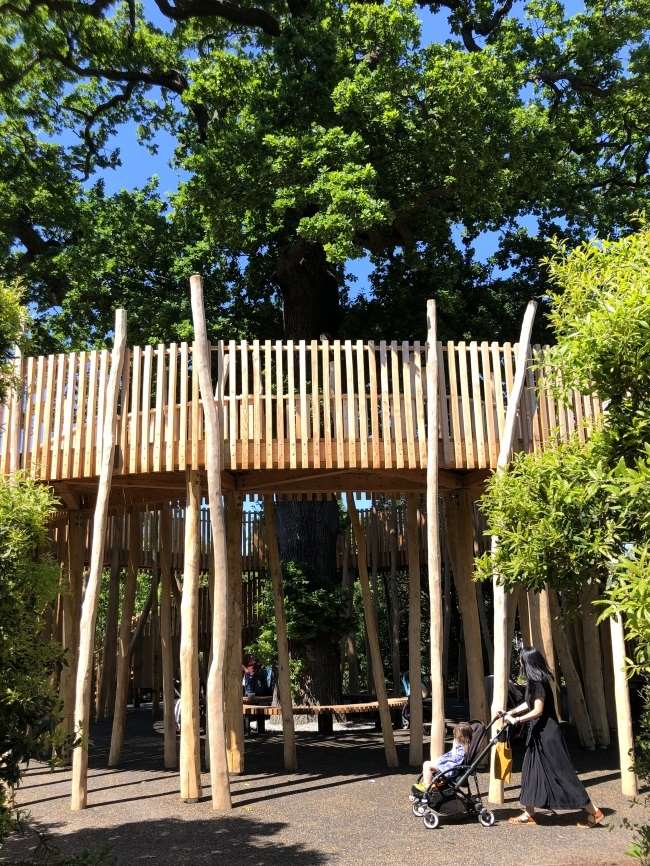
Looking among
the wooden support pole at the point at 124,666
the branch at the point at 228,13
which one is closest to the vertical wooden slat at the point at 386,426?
the wooden support pole at the point at 124,666

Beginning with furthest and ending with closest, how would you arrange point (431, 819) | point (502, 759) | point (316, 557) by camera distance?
point (316, 557)
point (502, 759)
point (431, 819)

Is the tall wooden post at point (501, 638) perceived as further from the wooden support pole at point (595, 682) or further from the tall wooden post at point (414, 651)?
the wooden support pole at point (595, 682)

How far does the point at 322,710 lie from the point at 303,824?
4.37 metres

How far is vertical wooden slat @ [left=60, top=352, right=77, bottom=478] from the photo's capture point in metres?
9.41

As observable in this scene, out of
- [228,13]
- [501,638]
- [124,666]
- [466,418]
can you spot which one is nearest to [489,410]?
[466,418]

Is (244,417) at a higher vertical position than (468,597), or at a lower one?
higher

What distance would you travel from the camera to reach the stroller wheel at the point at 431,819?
24.9 ft

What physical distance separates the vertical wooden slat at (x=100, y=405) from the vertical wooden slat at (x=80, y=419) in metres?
0.18

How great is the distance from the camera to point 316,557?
1453 centimetres

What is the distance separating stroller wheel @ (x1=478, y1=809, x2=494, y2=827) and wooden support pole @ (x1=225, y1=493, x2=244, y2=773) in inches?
137

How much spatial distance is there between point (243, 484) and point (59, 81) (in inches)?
477

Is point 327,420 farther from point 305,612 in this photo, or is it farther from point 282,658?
point 305,612

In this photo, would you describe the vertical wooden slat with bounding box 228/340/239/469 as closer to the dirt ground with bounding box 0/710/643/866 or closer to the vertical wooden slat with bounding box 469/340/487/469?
the vertical wooden slat with bounding box 469/340/487/469

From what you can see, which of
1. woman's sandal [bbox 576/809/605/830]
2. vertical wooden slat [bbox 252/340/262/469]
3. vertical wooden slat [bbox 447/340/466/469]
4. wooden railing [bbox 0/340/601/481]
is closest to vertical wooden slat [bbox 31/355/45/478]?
wooden railing [bbox 0/340/601/481]
